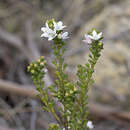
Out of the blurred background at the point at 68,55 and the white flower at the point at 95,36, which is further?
the blurred background at the point at 68,55

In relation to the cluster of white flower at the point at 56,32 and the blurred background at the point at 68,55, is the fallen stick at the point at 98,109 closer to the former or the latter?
the blurred background at the point at 68,55

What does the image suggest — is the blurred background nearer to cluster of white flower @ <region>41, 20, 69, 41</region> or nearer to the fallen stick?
the fallen stick

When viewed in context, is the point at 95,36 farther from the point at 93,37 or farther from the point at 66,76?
the point at 66,76

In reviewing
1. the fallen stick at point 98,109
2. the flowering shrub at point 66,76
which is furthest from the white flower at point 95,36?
the fallen stick at point 98,109

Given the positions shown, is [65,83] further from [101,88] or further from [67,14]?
[67,14]

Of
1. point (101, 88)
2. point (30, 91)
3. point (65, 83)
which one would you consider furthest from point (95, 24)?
point (65, 83)

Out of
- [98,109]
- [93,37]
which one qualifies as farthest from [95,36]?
[98,109]

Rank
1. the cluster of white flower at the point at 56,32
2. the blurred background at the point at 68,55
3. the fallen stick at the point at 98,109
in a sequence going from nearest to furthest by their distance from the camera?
the cluster of white flower at the point at 56,32 < the fallen stick at the point at 98,109 < the blurred background at the point at 68,55
